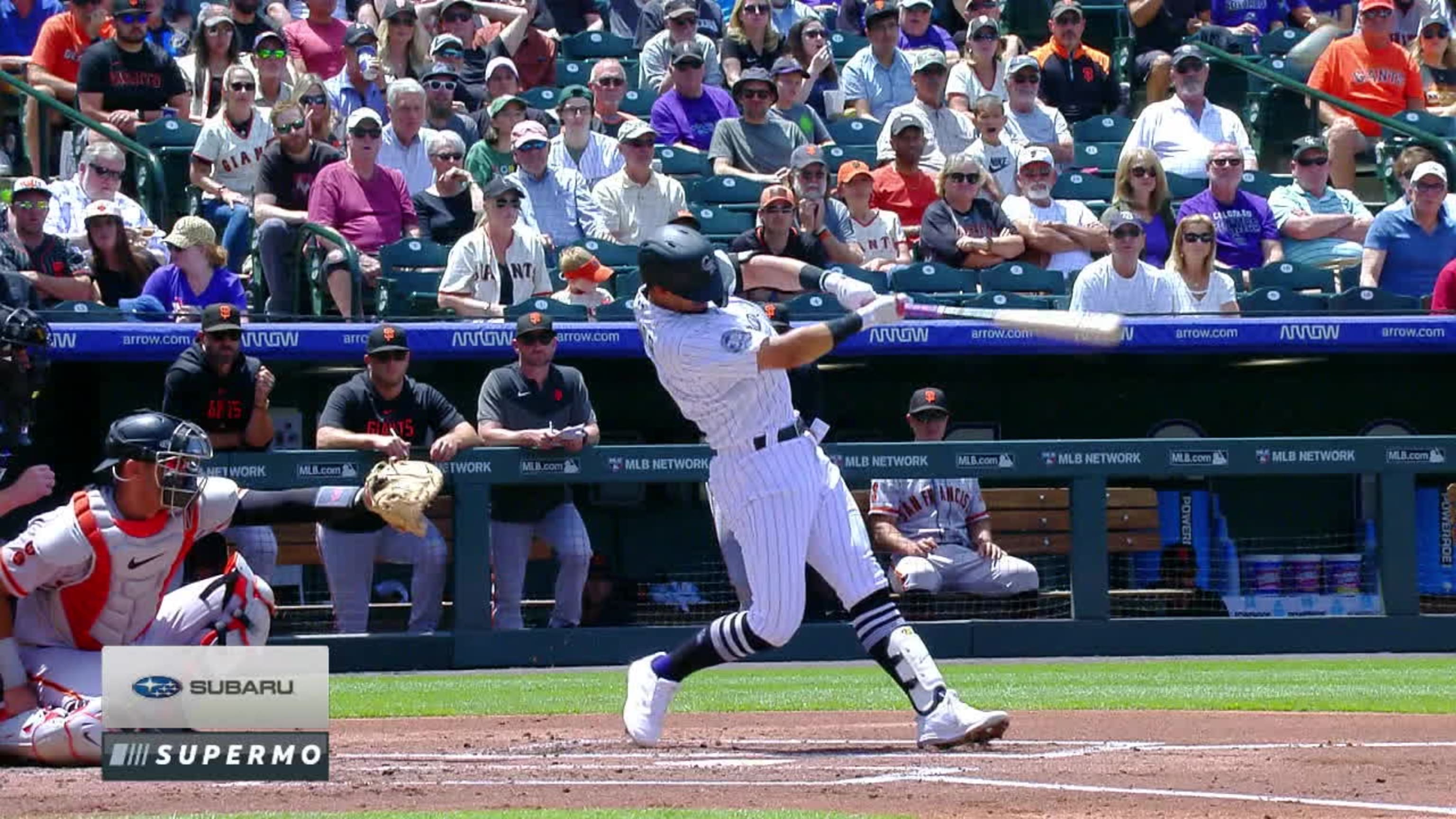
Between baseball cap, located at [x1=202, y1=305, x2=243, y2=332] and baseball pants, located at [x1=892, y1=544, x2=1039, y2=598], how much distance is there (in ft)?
10.6

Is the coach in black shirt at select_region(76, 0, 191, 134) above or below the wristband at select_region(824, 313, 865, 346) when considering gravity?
above

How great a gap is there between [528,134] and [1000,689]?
456 cm

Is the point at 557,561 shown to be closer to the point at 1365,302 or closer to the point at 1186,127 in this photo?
the point at 1365,302

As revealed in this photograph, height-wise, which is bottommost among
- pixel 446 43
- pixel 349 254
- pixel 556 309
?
pixel 556 309

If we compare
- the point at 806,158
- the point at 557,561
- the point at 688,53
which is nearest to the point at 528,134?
the point at 806,158

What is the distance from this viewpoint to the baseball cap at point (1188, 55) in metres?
12.6

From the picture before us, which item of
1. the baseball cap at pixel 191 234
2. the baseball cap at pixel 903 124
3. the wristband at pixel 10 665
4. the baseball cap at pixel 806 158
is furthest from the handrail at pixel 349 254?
the wristband at pixel 10 665

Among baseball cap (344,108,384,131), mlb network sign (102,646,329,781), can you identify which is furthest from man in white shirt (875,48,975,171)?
mlb network sign (102,646,329,781)

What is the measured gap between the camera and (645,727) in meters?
6.21

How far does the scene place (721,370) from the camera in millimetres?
5910

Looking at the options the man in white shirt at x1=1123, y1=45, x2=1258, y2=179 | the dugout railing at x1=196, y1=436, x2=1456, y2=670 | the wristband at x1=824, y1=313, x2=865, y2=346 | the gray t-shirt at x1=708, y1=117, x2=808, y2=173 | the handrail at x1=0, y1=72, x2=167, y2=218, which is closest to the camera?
the wristband at x1=824, y1=313, x2=865, y2=346

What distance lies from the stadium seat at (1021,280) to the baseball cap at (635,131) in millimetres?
1965

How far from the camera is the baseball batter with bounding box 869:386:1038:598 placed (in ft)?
32.0

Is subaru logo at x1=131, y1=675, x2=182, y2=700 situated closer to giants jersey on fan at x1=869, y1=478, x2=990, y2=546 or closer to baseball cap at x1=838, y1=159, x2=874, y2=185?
giants jersey on fan at x1=869, y1=478, x2=990, y2=546
